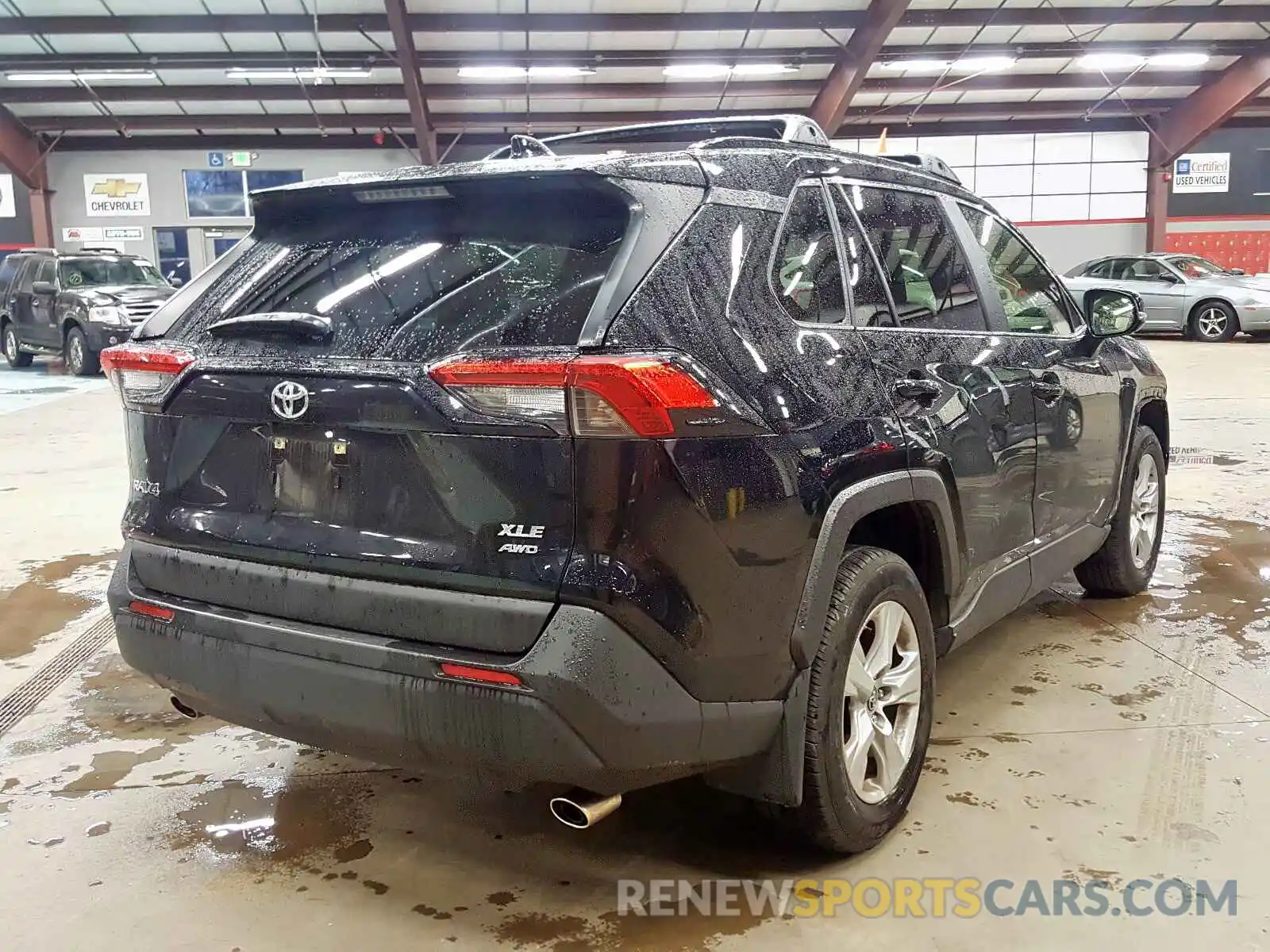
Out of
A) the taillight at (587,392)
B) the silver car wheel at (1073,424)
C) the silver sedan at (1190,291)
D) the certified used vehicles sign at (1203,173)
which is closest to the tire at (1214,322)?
the silver sedan at (1190,291)

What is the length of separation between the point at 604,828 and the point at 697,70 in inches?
768

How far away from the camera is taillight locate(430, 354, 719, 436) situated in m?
1.91

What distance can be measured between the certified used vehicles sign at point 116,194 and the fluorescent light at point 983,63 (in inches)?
719

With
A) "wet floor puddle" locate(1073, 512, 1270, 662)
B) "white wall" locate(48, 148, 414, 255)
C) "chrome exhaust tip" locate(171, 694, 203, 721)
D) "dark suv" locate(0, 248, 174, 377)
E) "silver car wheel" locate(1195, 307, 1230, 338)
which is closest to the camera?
"chrome exhaust tip" locate(171, 694, 203, 721)

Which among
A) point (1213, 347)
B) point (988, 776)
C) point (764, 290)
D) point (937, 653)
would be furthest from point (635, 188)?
point (1213, 347)

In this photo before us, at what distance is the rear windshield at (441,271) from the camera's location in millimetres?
2080

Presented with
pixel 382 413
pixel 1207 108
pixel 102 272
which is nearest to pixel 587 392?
pixel 382 413

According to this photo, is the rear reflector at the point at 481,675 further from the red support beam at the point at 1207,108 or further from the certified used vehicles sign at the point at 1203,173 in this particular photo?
the certified used vehicles sign at the point at 1203,173

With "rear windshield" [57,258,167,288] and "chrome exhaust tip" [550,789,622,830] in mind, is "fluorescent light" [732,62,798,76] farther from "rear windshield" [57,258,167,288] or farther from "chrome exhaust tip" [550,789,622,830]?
"chrome exhaust tip" [550,789,622,830]

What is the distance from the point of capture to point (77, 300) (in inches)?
562

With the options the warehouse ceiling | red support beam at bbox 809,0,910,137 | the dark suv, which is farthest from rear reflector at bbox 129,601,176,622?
red support beam at bbox 809,0,910,137

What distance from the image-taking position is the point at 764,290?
2.26 m

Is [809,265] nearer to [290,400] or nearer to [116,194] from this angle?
[290,400]

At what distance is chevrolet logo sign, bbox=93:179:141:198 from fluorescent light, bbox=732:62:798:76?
14.3 meters
